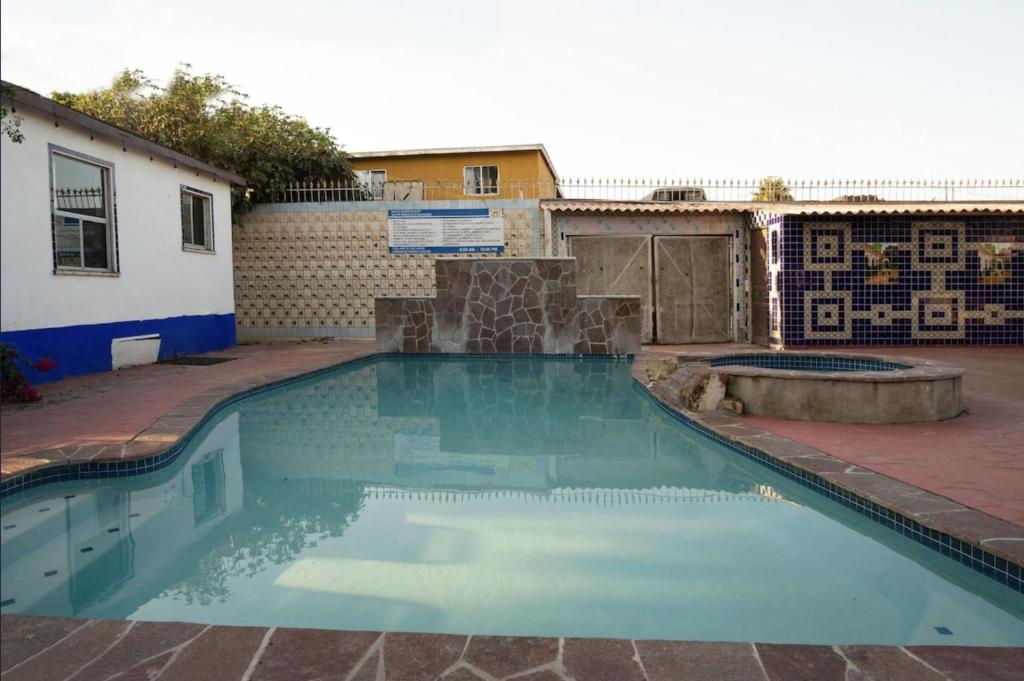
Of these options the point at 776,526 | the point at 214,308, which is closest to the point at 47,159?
the point at 214,308

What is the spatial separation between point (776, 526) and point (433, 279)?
35.6 feet

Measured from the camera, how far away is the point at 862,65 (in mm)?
10461

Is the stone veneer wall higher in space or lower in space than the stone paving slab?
higher

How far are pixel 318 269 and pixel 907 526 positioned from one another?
12394mm

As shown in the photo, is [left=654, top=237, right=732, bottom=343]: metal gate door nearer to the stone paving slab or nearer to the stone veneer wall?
the stone veneer wall

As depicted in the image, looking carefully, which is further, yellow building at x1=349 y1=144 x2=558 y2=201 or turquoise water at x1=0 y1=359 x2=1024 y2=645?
yellow building at x1=349 y1=144 x2=558 y2=201

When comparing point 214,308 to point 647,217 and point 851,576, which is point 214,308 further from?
point 851,576

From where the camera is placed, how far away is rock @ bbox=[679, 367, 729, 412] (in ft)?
21.2

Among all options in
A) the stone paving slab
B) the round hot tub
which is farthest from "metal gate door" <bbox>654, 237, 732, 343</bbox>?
the stone paving slab

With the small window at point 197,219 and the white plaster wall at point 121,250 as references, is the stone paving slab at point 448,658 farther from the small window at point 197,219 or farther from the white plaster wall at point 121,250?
the small window at point 197,219

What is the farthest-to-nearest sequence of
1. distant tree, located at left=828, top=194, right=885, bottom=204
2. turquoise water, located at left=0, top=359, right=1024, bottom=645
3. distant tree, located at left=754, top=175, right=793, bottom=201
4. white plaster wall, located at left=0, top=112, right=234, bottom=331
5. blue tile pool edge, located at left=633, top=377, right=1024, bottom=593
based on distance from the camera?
distant tree, located at left=754, top=175, right=793, bottom=201 < distant tree, located at left=828, top=194, right=885, bottom=204 < white plaster wall, located at left=0, top=112, right=234, bottom=331 < blue tile pool edge, located at left=633, top=377, right=1024, bottom=593 < turquoise water, located at left=0, top=359, right=1024, bottom=645

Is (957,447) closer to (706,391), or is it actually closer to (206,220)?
(706,391)

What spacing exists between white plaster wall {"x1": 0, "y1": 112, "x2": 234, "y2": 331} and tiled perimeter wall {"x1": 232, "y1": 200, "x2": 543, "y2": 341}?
1341 mm

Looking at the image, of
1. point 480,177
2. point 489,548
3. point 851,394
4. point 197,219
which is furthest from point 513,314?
point 480,177
